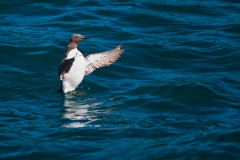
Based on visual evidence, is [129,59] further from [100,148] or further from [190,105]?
[100,148]

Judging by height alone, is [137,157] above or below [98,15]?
below

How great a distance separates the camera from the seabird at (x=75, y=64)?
470 inches

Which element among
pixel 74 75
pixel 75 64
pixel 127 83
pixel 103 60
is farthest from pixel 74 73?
pixel 127 83

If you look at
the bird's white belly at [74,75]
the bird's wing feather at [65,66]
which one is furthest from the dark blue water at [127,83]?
the bird's wing feather at [65,66]

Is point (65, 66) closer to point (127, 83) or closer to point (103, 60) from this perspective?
point (103, 60)

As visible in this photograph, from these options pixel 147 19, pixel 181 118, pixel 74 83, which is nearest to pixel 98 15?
pixel 147 19

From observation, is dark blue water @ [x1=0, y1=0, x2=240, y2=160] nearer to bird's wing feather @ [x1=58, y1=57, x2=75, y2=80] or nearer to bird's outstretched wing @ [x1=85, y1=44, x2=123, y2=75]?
bird's outstretched wing @ [x1=85, y1=44, x2=123, y2=75]

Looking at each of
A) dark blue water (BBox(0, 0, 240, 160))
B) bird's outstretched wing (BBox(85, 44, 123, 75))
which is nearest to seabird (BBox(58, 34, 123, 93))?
bird's outstretched wing (BBox(85, 44, 123, 75))

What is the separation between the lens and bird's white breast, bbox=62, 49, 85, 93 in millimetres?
11953

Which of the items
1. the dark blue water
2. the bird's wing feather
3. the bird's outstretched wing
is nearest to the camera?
the dark blue water

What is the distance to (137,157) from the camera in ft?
30.1

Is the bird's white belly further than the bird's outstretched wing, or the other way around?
the bird's outstretched wing

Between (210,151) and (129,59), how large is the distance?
6202 mm

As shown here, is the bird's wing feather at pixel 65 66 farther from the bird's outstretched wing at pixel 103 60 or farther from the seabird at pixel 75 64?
the bird's outstretched wing at pixel 103 60
